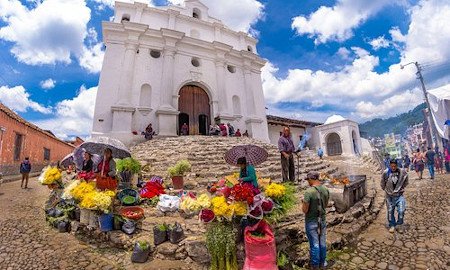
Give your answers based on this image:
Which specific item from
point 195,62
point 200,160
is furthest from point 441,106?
point 195,62

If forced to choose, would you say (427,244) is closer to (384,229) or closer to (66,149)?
(384,229)

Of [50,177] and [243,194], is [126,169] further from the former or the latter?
[243,194]

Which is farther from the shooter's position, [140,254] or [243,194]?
[140,254]

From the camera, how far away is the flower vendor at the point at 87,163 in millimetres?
6684

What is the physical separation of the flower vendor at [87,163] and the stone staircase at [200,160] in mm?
2369

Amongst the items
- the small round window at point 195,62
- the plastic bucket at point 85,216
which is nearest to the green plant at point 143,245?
the plastic bucket at point 85,216

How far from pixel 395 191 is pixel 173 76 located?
15718 millimetres

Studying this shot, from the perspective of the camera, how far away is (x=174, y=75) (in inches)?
705

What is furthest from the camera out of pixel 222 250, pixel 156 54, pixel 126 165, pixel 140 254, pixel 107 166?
pixel 156 54

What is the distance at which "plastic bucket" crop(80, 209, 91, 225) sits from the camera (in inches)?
214

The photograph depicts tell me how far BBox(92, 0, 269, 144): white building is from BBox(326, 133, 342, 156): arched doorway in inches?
404

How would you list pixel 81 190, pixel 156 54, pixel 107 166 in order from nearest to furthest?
1. pixel 81 190
2. pixel 107 166
3. pixel 156 54

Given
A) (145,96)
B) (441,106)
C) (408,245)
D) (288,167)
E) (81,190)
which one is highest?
(145,96)

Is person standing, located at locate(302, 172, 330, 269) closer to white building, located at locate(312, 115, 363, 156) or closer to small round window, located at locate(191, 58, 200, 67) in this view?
small round window, located at locate(191, 58, 200, 67)
